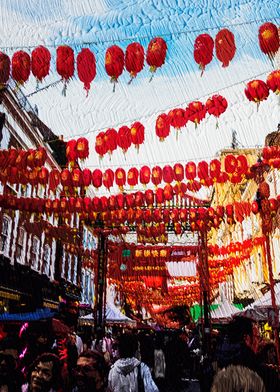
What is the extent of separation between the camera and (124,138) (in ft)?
32.6

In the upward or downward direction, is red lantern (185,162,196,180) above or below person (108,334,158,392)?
above

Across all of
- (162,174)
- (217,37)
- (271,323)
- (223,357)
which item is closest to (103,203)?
(162,174)

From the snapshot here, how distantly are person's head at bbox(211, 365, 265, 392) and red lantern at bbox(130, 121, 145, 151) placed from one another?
7722 millimetres

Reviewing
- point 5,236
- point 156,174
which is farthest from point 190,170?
point 5,236

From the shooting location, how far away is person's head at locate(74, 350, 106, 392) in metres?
3.85

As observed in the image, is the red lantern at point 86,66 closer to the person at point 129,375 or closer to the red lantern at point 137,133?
the red lantern at point 137,133

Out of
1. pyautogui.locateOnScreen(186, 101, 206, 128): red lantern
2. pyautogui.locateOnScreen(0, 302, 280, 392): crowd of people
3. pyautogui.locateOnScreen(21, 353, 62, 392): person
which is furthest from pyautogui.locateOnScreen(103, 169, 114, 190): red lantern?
pyautogui.locateOnScreen(21, 353, 62, 392): person

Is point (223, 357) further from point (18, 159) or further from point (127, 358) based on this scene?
point (18, 159)

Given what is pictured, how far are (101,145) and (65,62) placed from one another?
3235 millimetres

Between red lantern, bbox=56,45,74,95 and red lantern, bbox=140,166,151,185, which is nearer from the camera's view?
red lantern, bbox=56,45,74,95

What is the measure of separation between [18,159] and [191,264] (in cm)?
1385

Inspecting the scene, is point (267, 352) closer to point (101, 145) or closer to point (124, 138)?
point (124, 138)

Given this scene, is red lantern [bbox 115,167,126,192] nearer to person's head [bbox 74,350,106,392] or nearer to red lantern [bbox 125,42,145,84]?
red lantern [bbox 125,42,145,84]

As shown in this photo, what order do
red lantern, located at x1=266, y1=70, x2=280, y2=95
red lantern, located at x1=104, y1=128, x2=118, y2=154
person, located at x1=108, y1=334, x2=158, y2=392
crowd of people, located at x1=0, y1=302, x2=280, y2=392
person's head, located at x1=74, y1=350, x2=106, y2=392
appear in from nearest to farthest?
crowd of people, located at x1=0, y1=302, x2=280, y2=392, person's head, located at x1=74, y1=350, x2=106, y2=392, person, located at x1=108, y1=334, x2=158, y2=392, red lantern, located at x1=266, y1=70, x2=280, y2=95, red lantern, located at x1=104, y1=128, x2=118, y2=154
